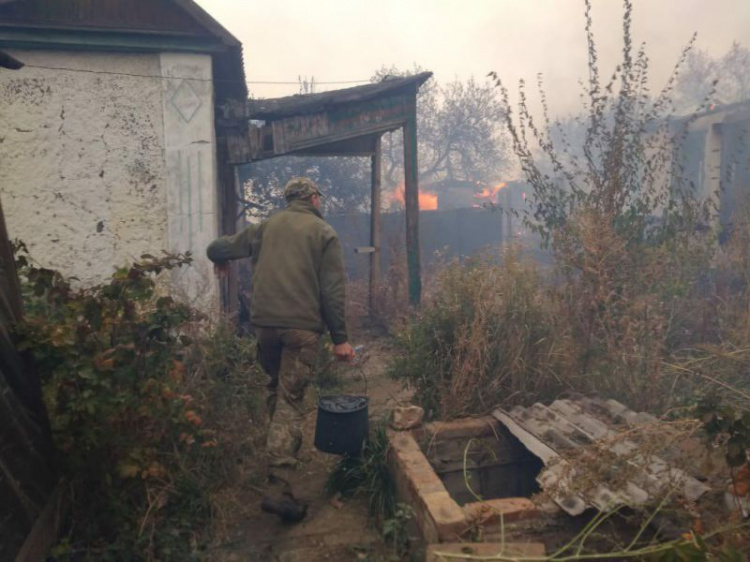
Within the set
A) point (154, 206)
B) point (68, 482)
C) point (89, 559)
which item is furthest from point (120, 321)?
point (154, 206)

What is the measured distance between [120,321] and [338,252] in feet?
5.27

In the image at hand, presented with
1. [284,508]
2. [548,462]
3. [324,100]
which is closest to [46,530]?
[284,508]

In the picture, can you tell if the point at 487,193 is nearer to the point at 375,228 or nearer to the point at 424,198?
the point at 424,198

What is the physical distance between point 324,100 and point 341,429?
482 centimetres

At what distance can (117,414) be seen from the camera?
2871 mm

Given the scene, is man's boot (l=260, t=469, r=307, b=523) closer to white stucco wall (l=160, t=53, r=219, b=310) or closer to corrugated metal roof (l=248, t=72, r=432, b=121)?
white stucco wall (l=160, t=53, r=219, b=310)

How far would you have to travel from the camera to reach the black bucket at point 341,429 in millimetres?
3791

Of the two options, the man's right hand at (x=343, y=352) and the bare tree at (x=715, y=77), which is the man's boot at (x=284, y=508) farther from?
the bare tree at (x=715, y=77)

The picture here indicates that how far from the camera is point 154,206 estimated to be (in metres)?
6.41

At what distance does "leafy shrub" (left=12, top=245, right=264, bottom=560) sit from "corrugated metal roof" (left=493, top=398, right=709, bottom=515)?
1.92m

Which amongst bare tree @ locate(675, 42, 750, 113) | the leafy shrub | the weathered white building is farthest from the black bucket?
bare tree @ locate(675, 42, 750, 113)

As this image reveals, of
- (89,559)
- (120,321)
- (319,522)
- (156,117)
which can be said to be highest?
(156,117)

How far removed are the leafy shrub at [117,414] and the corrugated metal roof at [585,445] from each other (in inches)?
75.7

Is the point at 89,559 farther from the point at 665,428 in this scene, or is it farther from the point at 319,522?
the point at 665,428
